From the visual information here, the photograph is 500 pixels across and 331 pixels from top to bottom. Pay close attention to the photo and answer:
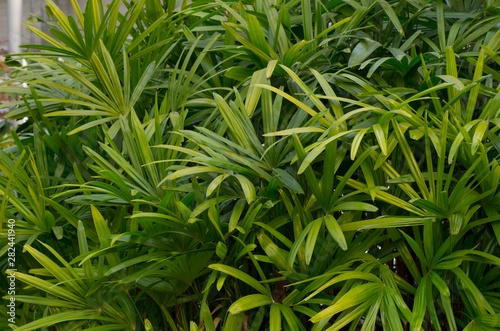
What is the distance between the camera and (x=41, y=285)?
32.9 inches

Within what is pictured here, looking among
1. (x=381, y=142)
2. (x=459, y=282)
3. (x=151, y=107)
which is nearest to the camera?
(x=381, y=142)

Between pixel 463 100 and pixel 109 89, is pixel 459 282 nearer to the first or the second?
pixel 463 100

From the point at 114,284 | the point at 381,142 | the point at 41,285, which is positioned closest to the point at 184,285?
the point at 114,284

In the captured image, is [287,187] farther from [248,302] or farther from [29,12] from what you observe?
[29,12]

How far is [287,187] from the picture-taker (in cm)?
80

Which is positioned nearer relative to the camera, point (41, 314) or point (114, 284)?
point (114, 284)

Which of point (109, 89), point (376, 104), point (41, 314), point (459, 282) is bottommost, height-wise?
point (41, 314)

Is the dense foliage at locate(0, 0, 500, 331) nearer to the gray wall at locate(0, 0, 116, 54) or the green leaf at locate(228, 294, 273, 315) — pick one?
the green leaf at locate(228, 294, 273, 315)

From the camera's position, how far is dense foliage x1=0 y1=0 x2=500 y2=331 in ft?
2.47

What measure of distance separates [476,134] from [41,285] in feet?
2.56

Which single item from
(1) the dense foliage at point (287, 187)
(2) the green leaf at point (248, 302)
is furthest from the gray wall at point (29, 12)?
(2) the green leaf at point (248, 302)

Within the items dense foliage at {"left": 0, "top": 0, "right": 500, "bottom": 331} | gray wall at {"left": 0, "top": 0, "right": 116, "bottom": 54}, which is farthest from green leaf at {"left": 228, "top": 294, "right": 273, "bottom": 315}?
gray wall at {"left": 0, "top": 0, "right": 116, "bottom": 54}

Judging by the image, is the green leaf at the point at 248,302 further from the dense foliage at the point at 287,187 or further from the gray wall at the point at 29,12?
the gray wall at the point at 29,12

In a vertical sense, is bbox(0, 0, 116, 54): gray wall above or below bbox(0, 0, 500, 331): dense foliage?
below
